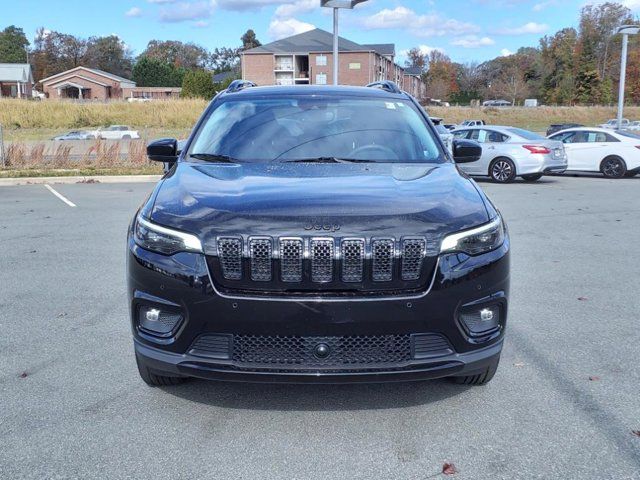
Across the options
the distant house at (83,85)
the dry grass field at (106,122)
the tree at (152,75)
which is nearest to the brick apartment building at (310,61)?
the distant house at (83,85)

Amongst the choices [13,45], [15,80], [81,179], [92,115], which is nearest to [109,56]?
[13,45]

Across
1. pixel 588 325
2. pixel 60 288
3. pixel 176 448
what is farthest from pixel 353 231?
pixel 60 288

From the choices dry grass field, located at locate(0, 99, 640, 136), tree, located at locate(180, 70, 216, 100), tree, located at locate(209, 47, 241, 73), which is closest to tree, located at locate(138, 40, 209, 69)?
tree, located at locate(209, 47, 241, 73)

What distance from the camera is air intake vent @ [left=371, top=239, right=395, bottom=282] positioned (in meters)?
3.03

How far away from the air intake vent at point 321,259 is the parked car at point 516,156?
1513 centimetres

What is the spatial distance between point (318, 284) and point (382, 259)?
33 centimetres

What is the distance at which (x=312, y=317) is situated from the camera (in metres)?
3.01

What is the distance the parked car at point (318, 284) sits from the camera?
9.92 ft

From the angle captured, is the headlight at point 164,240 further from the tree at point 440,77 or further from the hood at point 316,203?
the tree at point 440,77

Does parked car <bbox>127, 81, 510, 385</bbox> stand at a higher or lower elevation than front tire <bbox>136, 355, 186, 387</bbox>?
higher

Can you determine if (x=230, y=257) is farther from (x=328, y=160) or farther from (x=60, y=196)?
(x=60, y=196)

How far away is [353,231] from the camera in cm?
305

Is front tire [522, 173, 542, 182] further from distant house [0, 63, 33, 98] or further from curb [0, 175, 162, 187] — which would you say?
distant house [0, 63, 33, 98]

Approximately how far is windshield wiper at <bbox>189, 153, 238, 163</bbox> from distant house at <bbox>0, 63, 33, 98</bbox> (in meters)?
83.8
